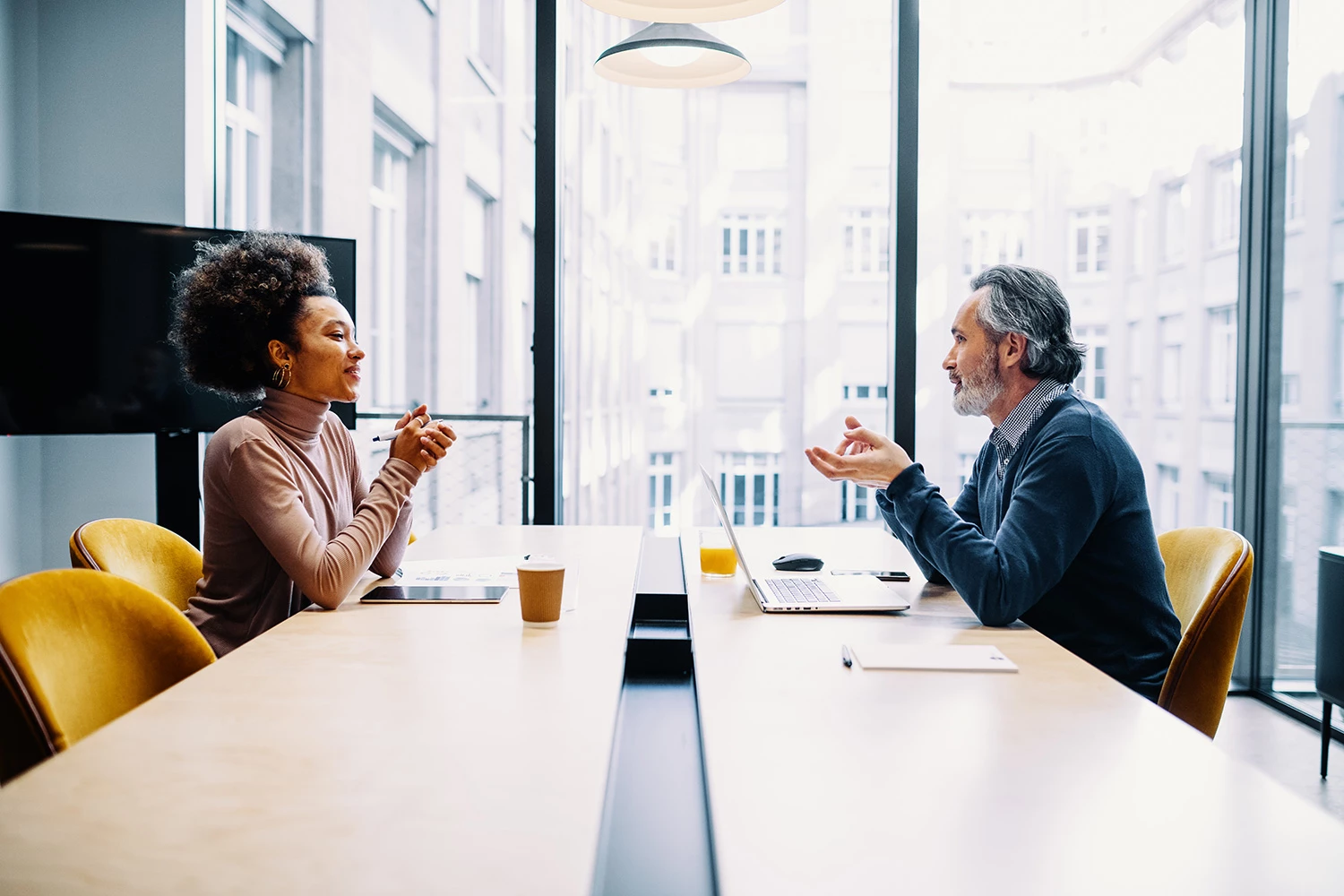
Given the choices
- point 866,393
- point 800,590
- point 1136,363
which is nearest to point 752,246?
point 866,393

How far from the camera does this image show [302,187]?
3.95m

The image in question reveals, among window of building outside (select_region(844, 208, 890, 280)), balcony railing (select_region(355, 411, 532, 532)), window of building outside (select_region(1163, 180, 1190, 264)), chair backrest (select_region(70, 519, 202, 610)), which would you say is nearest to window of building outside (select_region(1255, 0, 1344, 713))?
window of building outside (select_region(1163, 180, 1190, 264))

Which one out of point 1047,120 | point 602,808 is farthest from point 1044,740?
point 1047,120

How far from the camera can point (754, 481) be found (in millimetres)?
3736

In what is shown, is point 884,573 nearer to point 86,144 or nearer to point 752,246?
point 752,246

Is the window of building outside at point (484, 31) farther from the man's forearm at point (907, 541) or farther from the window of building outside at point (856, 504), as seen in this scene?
the man's forearm at point (907, 541)

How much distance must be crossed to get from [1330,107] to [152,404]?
382 cm

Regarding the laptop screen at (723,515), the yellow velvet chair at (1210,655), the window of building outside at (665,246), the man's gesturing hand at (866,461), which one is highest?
the window of building outside at (665,246)

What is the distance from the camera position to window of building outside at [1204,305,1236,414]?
3.45 meters

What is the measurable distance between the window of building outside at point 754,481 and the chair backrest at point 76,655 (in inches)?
99.0

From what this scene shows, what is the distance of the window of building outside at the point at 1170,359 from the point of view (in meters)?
3.62

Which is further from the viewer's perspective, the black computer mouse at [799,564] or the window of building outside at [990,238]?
the window of building outside at [990,238]

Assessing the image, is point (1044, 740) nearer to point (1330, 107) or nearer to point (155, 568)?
point (155, 568)

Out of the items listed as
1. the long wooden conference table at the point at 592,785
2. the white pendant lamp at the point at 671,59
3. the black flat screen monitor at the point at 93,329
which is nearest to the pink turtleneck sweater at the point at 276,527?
the long wooden conference table at the point at 592,785
